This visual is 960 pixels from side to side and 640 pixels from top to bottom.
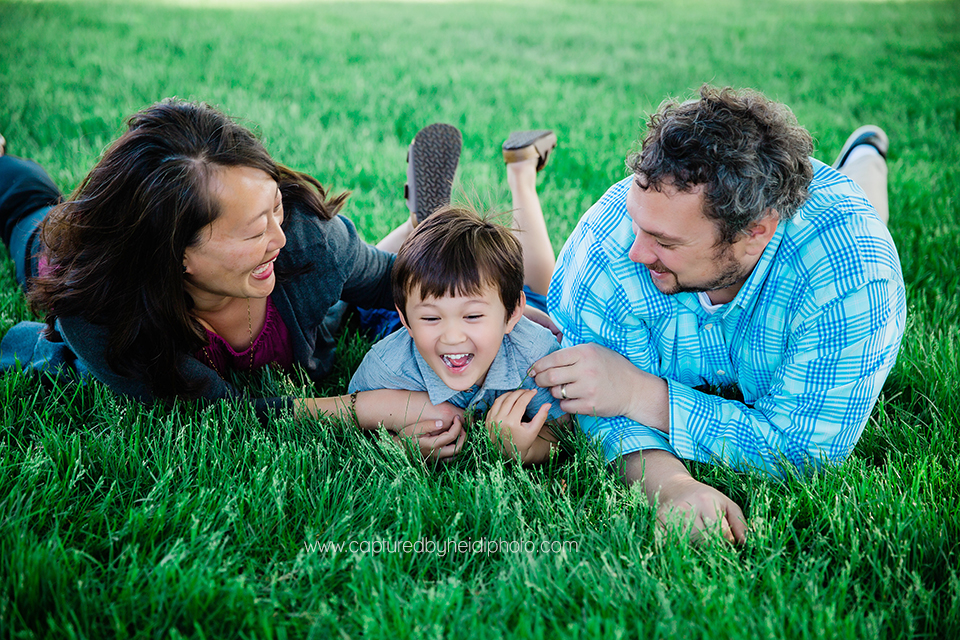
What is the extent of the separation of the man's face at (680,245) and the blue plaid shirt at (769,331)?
11cm

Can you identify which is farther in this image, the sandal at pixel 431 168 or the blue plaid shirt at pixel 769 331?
the sandal at pixel 431 168

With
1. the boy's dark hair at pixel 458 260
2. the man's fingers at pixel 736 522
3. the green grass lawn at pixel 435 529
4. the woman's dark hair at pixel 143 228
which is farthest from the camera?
the boy's dark hair at pixel 458 260

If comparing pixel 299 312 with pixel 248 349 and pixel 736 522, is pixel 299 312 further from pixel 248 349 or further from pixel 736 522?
pixel 736 522

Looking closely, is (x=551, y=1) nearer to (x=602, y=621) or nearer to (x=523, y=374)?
(x=523, y=374)

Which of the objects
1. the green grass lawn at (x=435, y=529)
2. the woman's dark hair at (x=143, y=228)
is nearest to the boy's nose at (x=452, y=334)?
the green grass lawn at (x=435, y=529)

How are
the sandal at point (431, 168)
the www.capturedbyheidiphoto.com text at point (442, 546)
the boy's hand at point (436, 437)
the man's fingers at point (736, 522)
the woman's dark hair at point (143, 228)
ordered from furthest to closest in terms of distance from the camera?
the sandal at point (431, 168) < the boy's hand at point (436, 437) < the woman's dark hair at point (143, 228) < the man's fingers at point (736, 522) < the www.capturedbyheidiphoto.com text at point (442, 546)

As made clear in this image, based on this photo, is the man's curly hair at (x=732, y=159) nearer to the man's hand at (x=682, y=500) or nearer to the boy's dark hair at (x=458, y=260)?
the boy's dark hair at (x=458, y=260)

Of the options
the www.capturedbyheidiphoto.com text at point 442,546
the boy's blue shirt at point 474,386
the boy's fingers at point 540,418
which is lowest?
the www.capturedbyheidiphoto.com text at point 442,546

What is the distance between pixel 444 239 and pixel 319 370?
1026mm

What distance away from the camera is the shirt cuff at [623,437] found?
255 centimetres

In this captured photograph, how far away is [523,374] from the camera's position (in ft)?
Result: 9.05

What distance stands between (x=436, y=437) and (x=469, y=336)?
42 cm

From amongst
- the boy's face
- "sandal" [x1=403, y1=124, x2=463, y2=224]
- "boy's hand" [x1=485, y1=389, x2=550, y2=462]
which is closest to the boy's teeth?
the boy's face

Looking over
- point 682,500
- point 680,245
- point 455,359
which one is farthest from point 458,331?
point 682,500
